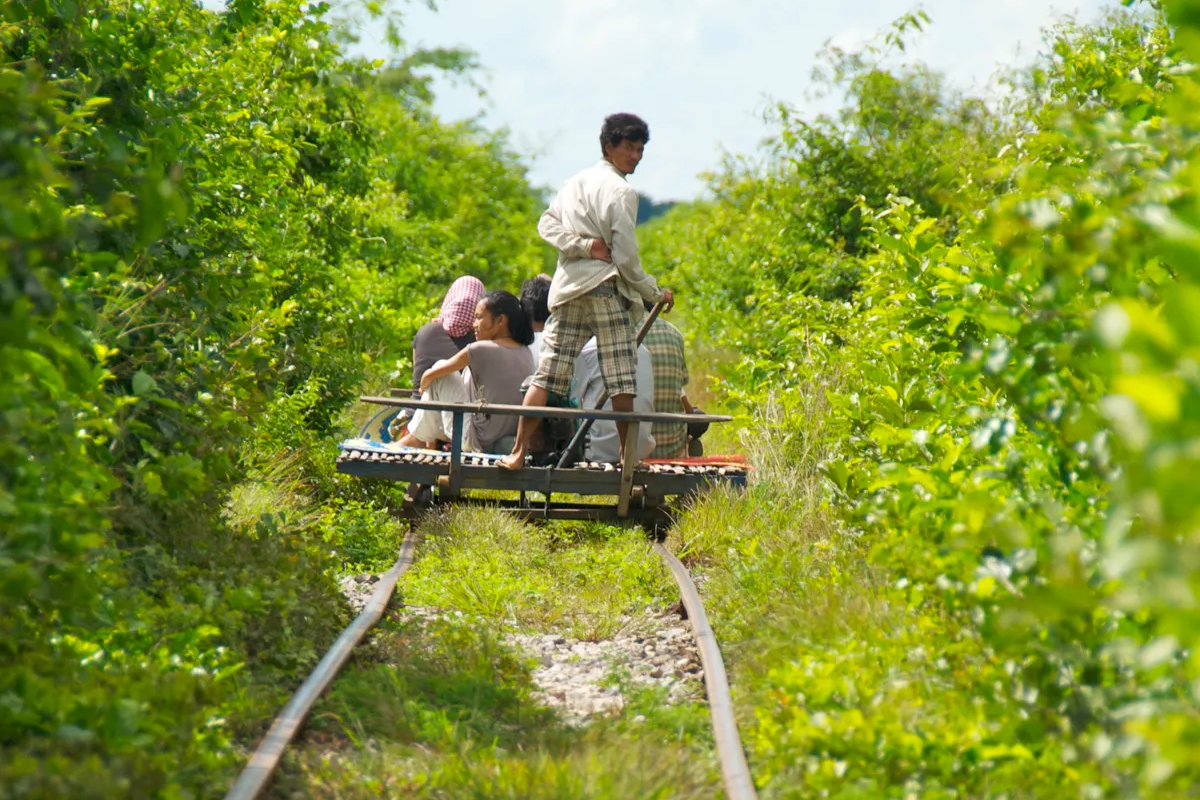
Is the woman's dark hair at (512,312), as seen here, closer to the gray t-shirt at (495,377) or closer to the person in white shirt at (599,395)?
the gray t-shirt at (495,377)

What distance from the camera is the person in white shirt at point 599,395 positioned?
30.4 ft

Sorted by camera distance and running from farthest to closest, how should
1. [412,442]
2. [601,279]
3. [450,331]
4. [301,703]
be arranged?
[450,331], [412,442], [601,279], [301,703]

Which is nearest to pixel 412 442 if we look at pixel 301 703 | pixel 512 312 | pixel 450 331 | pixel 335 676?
pixel 450 331

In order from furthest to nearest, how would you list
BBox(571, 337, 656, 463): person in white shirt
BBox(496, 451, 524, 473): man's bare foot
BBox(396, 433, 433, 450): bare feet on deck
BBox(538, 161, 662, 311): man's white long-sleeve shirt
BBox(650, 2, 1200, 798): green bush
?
BBox(396, 433, 433, 450): bare feet on deck, BBox(571, 337, 656, 463): person in white shirt, BBox(496, 451, 524, 473): man's bare foot, BBox(538, 161, 662, 311): man's white long-sleeve shirt, BBox(650, 2, 1200, 798): green bush

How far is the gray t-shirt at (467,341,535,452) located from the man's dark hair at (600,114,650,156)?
5.59 feet

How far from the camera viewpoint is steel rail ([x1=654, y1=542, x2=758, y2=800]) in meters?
3.69

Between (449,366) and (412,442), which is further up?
(449,366)

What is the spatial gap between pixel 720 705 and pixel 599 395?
4840 mm

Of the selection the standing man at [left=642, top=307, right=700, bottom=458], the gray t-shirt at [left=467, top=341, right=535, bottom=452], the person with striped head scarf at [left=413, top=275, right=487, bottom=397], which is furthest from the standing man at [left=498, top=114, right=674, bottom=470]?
the person with striped head scarf at [left=413, top=275, right=487, bottom=397]

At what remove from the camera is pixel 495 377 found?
9047 millimetres

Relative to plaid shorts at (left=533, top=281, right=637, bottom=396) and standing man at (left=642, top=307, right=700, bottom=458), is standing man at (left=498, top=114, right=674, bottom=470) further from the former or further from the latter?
standing man at (left=642, top=307, right=700, bottom=458)

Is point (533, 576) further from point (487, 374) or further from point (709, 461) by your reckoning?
point (709, 461)

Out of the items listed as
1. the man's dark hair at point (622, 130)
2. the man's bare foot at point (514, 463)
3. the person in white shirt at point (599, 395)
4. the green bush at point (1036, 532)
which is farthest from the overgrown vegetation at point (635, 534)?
the man's dark hair at point (622, 130)

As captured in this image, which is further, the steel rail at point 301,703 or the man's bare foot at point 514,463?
the man's bare foot at point 514,463
